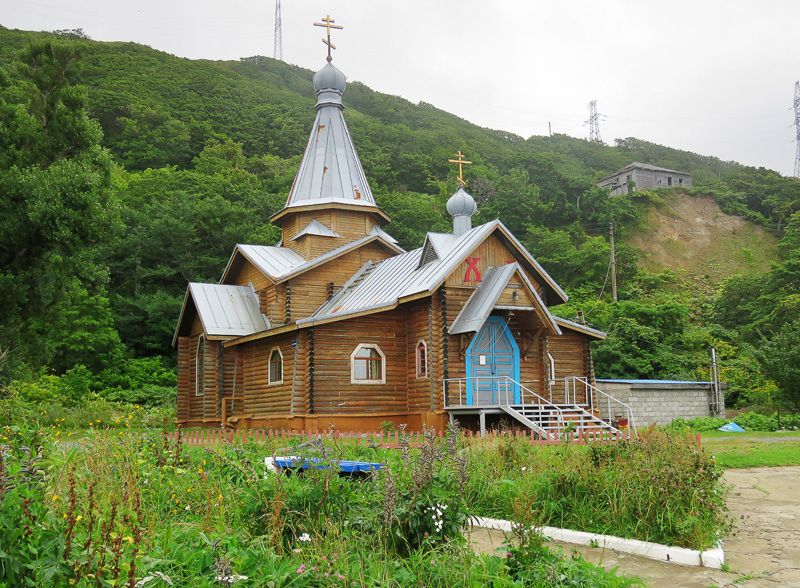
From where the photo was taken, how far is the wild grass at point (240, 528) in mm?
4199

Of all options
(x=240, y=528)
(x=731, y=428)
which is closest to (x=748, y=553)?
(x=240, y=528)

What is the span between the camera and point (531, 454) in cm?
932

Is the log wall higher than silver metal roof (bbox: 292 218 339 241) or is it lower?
lower

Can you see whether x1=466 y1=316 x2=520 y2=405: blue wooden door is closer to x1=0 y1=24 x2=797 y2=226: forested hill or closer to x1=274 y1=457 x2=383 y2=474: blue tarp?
x1=274 y1=457 x2=383 y2=474: blue tarp

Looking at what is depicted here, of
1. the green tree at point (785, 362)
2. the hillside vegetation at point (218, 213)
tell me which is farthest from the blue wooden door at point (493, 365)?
the hillside vegetation at point (218, 213)

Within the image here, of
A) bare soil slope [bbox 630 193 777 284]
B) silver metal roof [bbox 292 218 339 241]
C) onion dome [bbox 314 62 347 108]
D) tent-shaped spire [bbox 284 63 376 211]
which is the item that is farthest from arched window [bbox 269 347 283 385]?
bare soil slope [bbox 630 193 777 284]

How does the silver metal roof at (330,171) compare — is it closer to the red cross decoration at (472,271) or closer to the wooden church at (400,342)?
the wooden church at (400,342)

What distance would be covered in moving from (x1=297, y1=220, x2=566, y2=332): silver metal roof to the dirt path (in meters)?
10.8

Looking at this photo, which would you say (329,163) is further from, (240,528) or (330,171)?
(240,528)

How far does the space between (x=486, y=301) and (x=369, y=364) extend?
3.75 m

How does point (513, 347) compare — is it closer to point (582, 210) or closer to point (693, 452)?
point (693, 452)

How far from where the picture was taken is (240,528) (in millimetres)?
6066

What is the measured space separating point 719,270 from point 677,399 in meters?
35.1

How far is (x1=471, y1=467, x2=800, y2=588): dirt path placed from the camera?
20.0 ft
